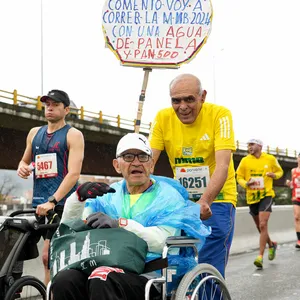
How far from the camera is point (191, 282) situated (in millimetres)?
4051

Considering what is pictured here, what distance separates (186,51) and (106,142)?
115ft

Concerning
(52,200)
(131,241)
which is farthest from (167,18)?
(131,241)

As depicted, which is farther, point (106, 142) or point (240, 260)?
point (106, 142)

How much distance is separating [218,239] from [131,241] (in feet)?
4.06

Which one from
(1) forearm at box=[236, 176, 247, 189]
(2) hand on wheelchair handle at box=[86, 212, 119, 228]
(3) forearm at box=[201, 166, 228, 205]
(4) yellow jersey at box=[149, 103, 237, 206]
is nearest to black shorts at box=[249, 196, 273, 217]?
(1) forearm at box=[236, 176, 247, 189]

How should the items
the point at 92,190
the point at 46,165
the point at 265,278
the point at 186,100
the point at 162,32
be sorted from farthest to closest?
the point at 265,278 < the point at 162,32 < the point at 46,165 < the point at 186,100 < the point at 92,190

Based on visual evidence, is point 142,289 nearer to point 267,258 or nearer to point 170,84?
point 170,84

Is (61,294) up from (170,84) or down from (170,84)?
down

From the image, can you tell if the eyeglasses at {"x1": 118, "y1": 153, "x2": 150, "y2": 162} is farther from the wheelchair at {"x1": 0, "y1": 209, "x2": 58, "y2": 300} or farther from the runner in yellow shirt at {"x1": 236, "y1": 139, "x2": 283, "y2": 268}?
the runner in yellow shirt at {"x1": 236, "y1": 139, "x2": 283, "y2": 268}

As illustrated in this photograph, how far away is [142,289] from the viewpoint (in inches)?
152

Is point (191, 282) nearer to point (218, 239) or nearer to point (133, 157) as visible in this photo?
point (133, 157)

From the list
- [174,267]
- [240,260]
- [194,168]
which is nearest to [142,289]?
[174,267]

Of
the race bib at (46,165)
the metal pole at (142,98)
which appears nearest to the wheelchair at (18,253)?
the race bib at (46,165)

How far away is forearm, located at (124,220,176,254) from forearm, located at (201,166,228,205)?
2.09ft
